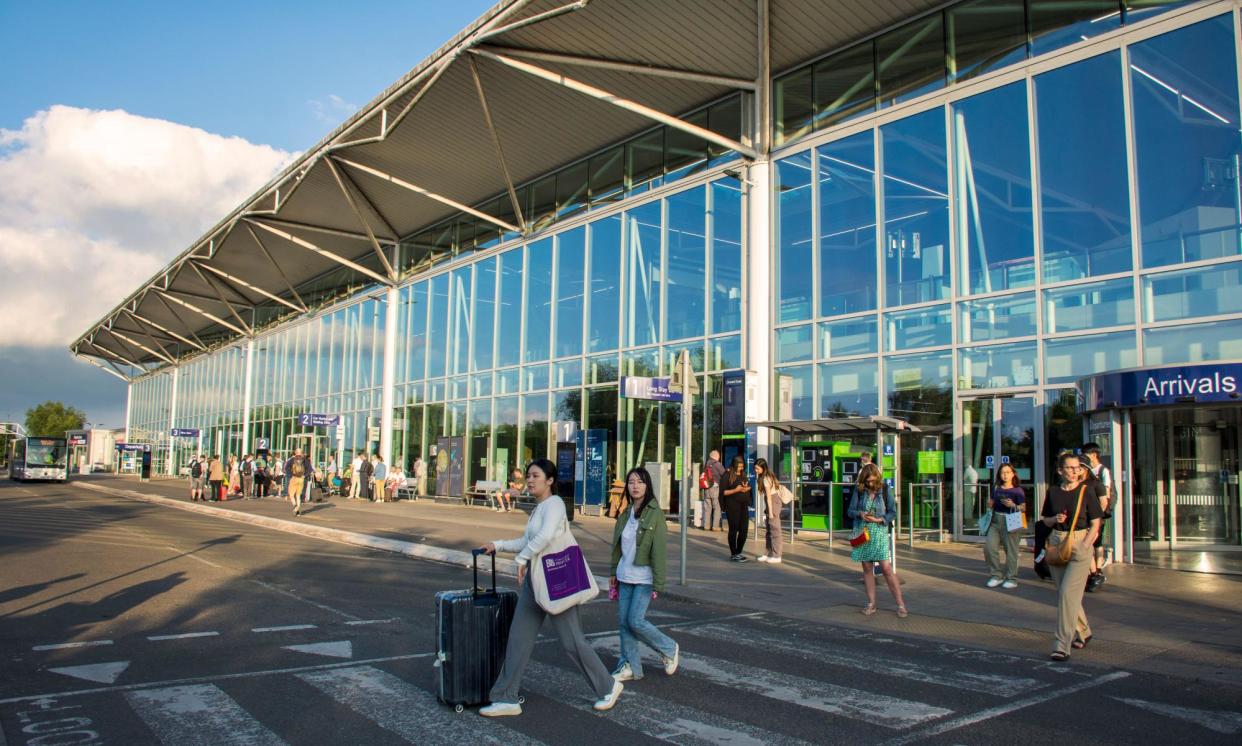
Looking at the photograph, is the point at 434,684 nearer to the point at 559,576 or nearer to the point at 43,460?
the point at 559,576

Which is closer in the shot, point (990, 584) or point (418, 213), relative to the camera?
point (990, 584)

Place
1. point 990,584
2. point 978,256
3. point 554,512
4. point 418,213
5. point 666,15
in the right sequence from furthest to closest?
point 418,213 → point 666,15 → point 978,256 → point 990,584 → point 554,512

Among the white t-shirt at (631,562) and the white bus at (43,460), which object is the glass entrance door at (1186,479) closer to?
the white t-shirt at (631,562)

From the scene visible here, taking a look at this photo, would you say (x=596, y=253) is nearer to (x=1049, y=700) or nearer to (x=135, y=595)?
(x=135, y=595)

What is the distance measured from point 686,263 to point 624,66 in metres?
5.05

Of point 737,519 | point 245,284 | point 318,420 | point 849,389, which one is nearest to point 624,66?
point 849,389

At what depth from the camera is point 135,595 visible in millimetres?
10422

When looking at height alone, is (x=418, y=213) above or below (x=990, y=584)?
above

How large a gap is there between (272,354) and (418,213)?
21.1m

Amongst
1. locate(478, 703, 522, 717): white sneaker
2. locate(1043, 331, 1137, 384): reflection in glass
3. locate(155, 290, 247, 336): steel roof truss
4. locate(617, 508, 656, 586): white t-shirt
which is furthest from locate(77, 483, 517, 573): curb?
locate(155, 290, 247, 336): steel roof truss

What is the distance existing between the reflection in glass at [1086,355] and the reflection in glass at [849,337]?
350 cm

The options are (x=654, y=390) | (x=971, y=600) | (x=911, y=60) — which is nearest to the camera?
(x=971, y=600)

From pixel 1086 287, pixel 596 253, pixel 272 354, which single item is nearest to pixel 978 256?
pixel 1086 287

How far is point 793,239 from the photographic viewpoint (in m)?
20.6
